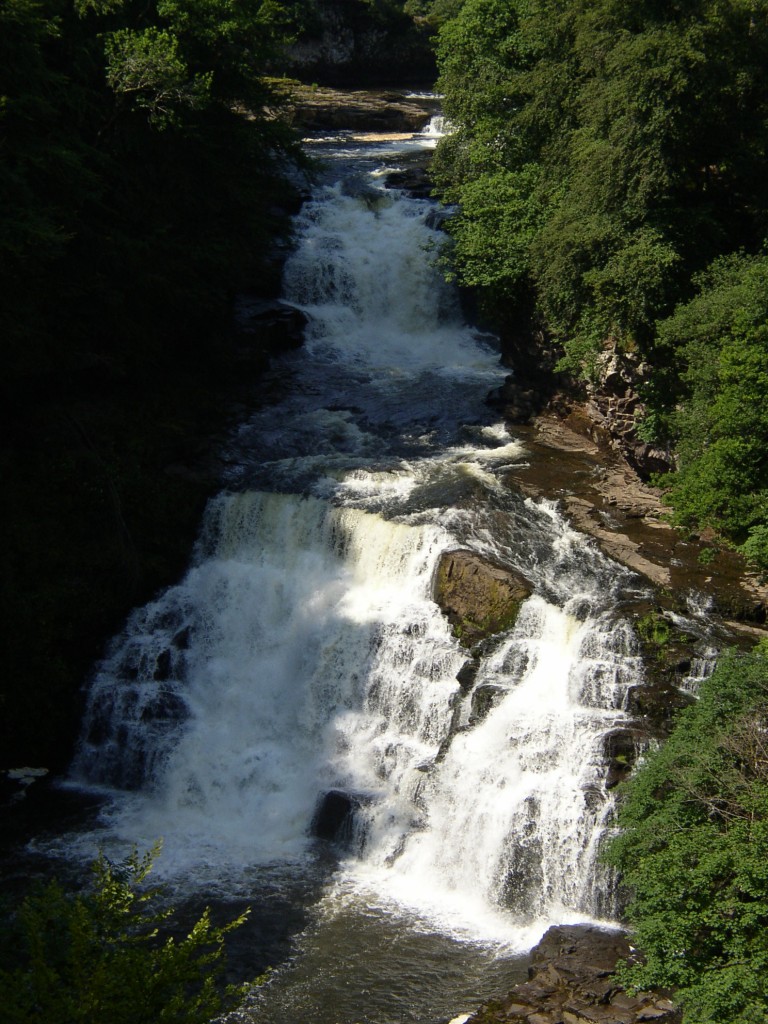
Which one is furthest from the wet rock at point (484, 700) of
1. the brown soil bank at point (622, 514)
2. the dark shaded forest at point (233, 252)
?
the dark shaded forest at point (233, 252)

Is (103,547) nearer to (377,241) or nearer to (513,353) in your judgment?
(513,353)

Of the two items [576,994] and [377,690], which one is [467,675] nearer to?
[377,690]

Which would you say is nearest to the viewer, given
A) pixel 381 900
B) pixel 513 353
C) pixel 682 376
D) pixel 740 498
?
pixel 381 900

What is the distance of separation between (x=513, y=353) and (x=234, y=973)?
18.5 meters

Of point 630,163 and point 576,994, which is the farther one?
point 630,163

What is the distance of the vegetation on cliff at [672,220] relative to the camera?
19953 mm

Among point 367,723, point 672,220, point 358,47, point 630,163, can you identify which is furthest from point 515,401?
point 358,47

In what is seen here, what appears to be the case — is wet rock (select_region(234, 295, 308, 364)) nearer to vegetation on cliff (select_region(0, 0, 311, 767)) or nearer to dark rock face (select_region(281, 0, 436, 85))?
vegetation on cliff (select_region(0, 0, 311, 767))

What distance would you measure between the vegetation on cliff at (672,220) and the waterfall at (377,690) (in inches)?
127

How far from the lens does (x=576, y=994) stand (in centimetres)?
1503

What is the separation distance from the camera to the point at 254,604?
23656 mm

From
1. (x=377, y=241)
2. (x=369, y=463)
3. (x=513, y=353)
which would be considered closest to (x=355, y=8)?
(x=377, y=241)

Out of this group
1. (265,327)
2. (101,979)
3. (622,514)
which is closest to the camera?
(101,979)

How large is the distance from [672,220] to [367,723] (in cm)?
1262
